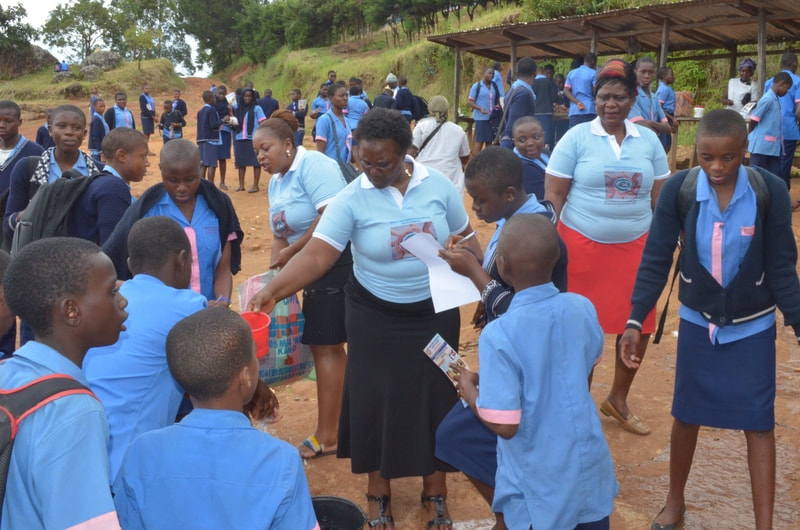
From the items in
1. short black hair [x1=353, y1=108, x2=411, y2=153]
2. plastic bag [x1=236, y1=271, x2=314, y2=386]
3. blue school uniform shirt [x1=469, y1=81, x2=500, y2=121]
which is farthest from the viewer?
blue school uniform shirt [x1=469, y1=81, x2=500, y2=121]

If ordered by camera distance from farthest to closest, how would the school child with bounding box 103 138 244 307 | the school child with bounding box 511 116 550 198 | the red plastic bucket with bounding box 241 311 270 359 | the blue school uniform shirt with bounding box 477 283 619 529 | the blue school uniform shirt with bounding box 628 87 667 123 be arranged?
the blue school uniform shirt with bounding box 628 87 667 123 → the school child with bounding box 511 116 550 198 → the school child with bounding box 103 138 244 307 → the red plastic bucket with bounding box 241 311 270 359 → the blue school uniform shirt with bounding box 477 283 619 529

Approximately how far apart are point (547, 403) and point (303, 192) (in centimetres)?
228

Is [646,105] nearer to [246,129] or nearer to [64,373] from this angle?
[246,129]

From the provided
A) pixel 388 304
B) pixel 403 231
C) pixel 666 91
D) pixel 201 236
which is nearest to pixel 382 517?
pixel 388 304

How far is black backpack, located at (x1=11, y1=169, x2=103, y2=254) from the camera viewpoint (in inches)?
142

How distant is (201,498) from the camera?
1.83m

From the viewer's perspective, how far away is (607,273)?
13.9 ft

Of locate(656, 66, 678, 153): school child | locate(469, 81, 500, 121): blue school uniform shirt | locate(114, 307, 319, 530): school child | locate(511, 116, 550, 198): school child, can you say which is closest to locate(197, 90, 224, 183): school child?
locate(469, 81, 500, 121): blue school uniform shirt

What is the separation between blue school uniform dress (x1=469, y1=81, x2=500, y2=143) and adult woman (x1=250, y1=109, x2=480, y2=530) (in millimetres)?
10647

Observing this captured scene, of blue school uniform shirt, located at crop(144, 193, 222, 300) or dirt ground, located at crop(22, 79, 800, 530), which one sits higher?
blue school uniform shirt, located at crop(144, 193, 222, 300)

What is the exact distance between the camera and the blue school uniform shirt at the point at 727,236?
2973 millimetres

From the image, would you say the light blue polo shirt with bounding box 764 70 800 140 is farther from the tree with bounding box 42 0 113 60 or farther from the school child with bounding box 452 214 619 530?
the tree with bounding box 42 0 113 60

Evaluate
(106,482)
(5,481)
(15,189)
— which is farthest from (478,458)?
(15,189)

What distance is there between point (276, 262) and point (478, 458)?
1831mm
